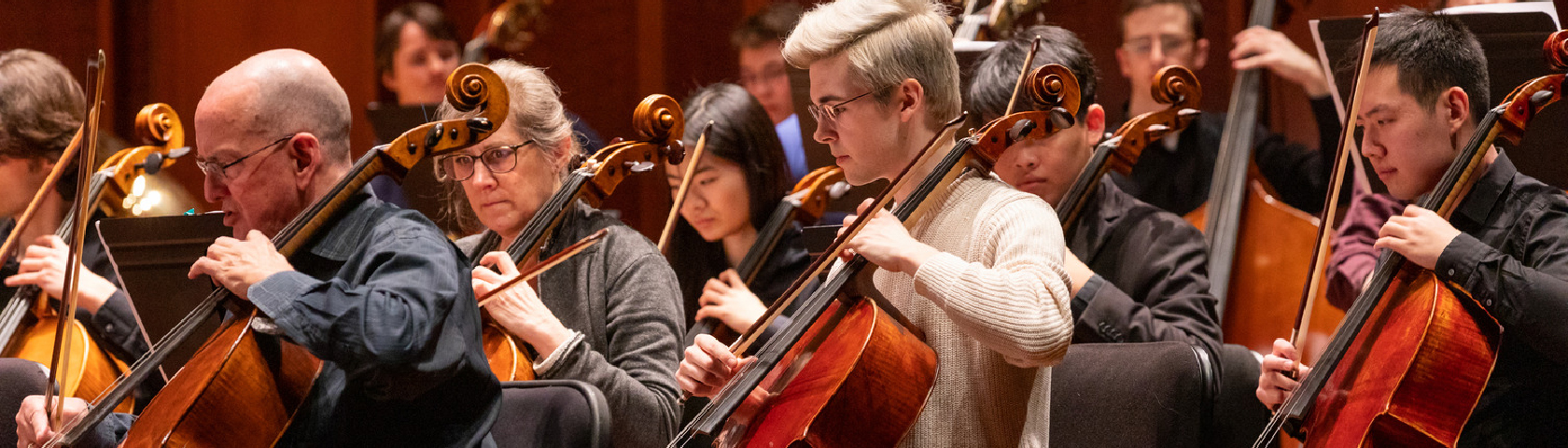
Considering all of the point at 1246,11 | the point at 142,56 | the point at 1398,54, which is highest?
the point at 1398,54

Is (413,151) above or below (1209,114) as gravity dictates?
above

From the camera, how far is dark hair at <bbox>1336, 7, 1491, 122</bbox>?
Answer: 1.94 meters

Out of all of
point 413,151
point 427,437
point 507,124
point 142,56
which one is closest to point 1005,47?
point 507,124

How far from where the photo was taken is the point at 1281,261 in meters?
2.83

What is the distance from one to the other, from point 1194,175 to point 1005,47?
70 centimetres

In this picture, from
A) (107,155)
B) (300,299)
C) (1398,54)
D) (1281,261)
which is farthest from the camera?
(107,155)

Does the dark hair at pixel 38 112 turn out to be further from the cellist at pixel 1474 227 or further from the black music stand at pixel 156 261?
the cellist at pixel 1474 227

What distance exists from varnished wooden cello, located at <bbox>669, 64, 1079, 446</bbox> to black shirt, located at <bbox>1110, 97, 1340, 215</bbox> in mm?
1345

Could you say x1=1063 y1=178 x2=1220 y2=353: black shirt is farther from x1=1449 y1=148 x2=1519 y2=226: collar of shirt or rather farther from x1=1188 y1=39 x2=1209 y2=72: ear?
x1=1188 y1=39 x2=1209 y2=72: ear

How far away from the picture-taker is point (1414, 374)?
1.63 meters

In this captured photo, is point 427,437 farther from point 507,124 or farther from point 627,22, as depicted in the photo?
point 627,22

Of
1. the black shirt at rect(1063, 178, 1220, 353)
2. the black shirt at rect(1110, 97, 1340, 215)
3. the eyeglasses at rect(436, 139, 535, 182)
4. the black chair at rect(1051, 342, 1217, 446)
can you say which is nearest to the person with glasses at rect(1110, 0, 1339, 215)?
the black shirt at rect(1110, 97, 1340, 215)

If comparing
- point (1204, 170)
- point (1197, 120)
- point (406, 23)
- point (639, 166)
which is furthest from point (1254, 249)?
point (406, 23)

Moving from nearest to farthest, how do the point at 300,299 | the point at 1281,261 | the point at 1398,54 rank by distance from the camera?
1. the point at 300,299
2. the point at 1398,54
3. the point at 1281,261
